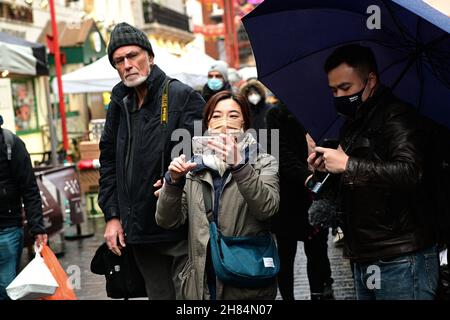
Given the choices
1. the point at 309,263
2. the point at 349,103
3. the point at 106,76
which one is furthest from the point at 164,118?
the point at 106,76

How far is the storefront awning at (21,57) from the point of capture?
9180mm

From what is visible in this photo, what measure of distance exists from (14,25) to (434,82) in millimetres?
18863

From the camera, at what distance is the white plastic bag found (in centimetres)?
A: 509

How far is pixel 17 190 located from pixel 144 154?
1949mm

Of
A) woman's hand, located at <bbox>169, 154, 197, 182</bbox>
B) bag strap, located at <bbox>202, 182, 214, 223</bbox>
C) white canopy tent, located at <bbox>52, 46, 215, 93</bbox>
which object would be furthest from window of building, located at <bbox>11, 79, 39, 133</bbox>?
woman's hand, located at <bbox>169, 154, 197, 182</bbox>

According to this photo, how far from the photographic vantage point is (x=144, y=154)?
13.1 ft

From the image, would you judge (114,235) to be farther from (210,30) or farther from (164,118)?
(210,30)

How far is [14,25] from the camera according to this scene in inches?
808

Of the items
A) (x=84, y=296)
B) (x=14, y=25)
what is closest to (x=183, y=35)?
(x=14, y=25)

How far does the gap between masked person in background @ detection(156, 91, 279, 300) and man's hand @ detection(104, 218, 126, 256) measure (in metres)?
0.47

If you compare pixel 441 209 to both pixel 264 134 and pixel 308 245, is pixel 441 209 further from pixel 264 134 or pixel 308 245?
pixel 308 245

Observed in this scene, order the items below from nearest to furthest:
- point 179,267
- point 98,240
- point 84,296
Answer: point 179,267 < point 84,296 < point 98,240
